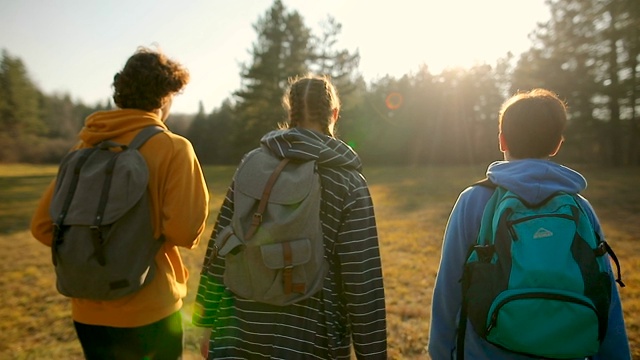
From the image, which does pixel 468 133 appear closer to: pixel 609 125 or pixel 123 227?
pixel 609 125

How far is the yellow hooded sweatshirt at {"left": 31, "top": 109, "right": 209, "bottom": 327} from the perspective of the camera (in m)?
1.63

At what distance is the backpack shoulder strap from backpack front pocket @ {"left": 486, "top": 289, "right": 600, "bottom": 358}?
147cm

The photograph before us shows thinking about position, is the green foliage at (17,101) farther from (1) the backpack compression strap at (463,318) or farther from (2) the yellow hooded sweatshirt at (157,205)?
(1) the backpack compression strap at (463,318)

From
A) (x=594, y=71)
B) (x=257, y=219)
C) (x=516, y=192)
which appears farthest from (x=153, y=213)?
(x=594, y=71)

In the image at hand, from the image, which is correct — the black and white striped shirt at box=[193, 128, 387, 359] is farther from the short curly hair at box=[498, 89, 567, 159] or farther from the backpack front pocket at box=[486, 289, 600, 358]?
the short curly hair at box=[498, 89, 567, 159]

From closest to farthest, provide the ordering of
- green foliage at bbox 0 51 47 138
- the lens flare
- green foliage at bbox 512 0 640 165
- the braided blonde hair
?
1. the braided blonde hair
2. green foliage at bbox 512 0 640 165
3. the lens flare
4. green foliage at bbox 0 51 47 138

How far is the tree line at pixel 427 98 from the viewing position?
20219 millimetres

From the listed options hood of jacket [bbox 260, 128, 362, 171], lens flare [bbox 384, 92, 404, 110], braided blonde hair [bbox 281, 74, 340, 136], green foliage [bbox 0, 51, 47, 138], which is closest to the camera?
hood of jacket [bbox 260, 128, 362, 171]

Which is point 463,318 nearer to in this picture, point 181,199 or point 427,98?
point 181,199

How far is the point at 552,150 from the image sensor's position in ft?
4.99

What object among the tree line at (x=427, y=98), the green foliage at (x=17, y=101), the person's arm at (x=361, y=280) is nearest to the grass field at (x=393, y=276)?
the person's arm at (x=361, y=280)

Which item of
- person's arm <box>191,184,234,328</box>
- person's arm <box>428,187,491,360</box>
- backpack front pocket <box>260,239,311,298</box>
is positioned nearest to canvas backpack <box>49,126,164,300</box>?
person's arm <box>191,184,234,328</box>

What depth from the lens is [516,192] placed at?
4.68ft

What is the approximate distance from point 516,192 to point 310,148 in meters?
0.77
